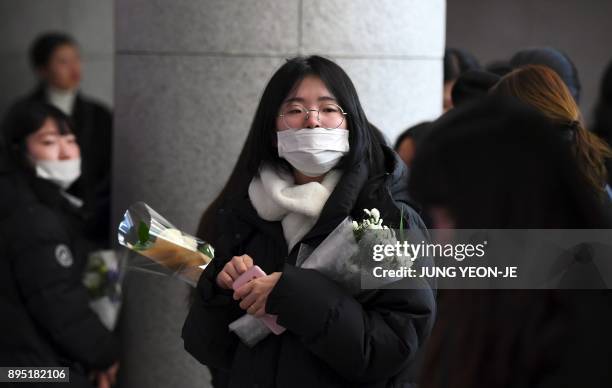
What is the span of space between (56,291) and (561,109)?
229cm

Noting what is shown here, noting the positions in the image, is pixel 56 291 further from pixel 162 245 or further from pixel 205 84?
pixel 162 245

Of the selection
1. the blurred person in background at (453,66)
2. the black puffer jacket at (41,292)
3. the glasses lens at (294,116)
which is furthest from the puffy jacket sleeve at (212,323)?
the blurred person in background at (453,66)

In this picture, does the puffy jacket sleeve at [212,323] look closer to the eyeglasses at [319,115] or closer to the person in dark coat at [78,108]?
the eyeglasses at [319,115]

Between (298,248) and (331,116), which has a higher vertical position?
(331,116)

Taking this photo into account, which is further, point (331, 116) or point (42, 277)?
point (42, 277)

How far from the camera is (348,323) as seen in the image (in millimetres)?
3074

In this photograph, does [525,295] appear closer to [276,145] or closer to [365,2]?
[276,145]

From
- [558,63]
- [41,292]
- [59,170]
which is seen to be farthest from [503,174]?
[59,170]

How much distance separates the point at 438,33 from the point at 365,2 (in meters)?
0.50

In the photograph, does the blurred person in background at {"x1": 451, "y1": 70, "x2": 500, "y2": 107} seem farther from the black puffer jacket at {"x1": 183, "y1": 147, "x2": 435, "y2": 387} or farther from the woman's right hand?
the woman's right hand

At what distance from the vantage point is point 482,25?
10633mm

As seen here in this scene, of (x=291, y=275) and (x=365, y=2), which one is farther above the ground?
(x=365, y=2)

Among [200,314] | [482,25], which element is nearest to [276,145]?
[200,314]

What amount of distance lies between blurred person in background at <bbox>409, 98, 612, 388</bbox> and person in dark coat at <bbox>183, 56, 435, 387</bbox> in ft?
3.83
